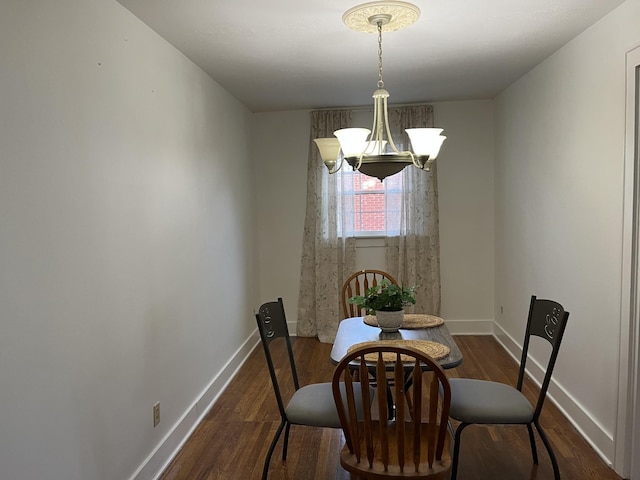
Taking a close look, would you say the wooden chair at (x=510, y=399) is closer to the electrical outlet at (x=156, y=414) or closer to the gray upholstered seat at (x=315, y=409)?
the gray upholstered seat at (x=315, y=409)

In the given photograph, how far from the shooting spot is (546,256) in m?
3.58

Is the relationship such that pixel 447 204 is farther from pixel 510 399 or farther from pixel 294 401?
pixel 294 401

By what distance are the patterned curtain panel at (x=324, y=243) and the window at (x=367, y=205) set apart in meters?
0.08

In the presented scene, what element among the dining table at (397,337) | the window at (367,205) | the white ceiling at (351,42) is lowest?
the dining table at (397,337)

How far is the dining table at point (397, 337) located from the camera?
2.37 metres

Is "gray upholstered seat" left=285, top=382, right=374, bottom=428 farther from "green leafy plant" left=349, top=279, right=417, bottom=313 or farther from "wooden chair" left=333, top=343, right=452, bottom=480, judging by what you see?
"green leafy plant" left=349, top=279, right=417, bottom=313

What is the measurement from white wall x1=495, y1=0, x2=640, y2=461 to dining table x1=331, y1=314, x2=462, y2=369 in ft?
2.90

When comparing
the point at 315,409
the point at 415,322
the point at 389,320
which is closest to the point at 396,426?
the point at 315,409

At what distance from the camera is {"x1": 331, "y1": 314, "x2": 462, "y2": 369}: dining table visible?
237 cm

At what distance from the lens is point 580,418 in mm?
3045

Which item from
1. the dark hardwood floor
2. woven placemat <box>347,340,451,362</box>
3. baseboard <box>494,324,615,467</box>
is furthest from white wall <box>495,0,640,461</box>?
woven placemat <box>347,340,451,362</box>

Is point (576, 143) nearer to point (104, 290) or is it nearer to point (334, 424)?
point (334, 424)

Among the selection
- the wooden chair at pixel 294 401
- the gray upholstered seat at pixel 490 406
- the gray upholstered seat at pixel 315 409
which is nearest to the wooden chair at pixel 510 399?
the gray upholstered seat at pixel 490 406

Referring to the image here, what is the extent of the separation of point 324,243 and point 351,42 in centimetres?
255
